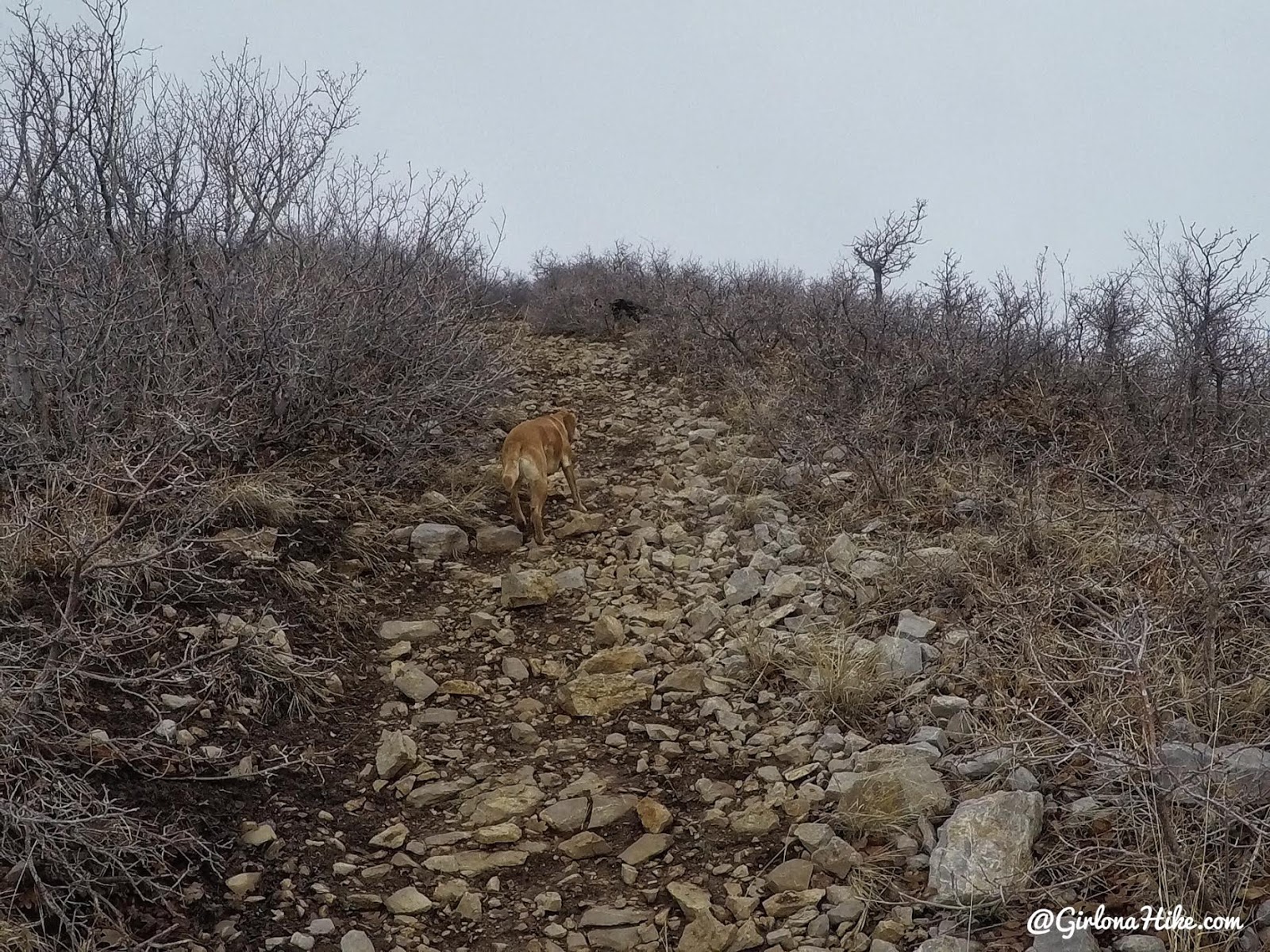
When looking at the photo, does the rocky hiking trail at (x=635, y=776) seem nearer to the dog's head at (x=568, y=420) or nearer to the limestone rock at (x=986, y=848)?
the limestone rock at (x=986, y=848)

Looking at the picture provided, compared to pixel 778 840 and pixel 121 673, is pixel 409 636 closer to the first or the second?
pixel 121 673

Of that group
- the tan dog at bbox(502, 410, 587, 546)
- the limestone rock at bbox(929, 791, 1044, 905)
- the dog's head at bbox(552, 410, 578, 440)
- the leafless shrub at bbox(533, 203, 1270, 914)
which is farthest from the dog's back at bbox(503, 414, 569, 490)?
the limestone rock at bbox(929, 791, 1044, 905)

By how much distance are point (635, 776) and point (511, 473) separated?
2.60 m

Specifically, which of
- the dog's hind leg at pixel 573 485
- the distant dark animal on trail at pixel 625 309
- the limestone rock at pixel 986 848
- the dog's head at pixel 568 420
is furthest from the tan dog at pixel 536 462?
the distant dark animal on trail at pixel 625 309

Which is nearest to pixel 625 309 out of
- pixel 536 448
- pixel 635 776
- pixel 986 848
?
pixel 536 448

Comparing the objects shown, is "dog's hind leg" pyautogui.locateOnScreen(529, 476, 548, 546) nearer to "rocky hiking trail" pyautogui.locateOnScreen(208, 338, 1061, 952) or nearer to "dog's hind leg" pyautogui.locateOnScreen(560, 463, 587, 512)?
"rocky hiking trail" pyautogui.locateOnScreen(208, 338, 1061, 952)

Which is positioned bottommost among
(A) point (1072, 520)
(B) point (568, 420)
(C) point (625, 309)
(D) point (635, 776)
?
(D) point (635, 776)

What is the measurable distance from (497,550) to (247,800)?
2.63 m

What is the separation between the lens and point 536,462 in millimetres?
5605

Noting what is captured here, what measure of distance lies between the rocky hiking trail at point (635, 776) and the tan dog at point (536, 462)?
387 millimetres

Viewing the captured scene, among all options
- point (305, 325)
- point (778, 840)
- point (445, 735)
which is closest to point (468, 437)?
point (305, 325)

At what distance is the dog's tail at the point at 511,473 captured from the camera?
5.56 m

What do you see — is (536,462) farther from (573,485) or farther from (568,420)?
(568,420)

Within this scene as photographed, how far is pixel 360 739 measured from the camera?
3.68m
